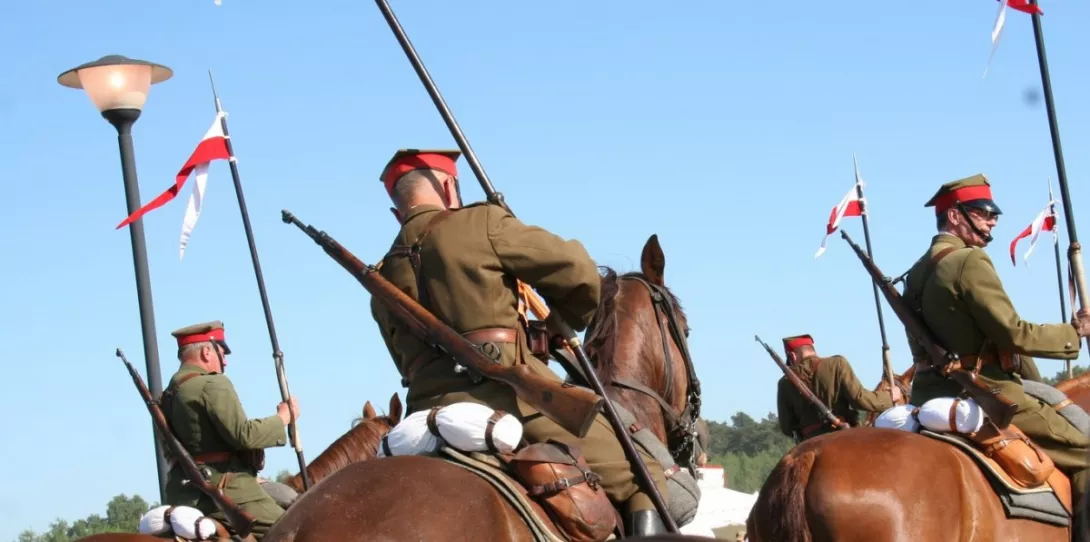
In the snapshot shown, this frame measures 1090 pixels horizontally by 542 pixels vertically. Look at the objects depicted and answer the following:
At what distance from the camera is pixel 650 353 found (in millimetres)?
8375

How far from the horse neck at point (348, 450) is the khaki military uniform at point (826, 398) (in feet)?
18.3

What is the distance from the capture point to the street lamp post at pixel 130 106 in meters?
11.0

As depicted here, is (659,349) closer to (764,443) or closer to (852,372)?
(852,372)

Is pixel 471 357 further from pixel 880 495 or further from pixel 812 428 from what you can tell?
pixel 812 428

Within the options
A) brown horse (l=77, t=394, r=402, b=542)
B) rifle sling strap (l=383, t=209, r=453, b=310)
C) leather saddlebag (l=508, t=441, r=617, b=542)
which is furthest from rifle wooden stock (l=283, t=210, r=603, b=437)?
brown horse (l=77, t=394, r=402, b=542)

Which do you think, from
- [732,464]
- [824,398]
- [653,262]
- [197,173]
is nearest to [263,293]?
[197,173]

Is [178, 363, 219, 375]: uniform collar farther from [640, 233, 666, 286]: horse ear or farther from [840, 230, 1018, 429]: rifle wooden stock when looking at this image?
[840, 230, 1018, 429]: rifle wooden stock

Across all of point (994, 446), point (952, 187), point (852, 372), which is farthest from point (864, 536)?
point (852, 372)

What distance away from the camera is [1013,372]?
8.83 meters

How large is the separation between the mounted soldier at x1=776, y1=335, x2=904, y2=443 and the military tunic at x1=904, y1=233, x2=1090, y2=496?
7.59m

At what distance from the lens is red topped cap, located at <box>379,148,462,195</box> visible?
6.75 m

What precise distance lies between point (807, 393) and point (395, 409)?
5.01m

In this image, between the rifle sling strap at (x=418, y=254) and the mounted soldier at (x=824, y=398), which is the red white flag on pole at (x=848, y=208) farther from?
the rifle sling strap at (x=418, y=254)

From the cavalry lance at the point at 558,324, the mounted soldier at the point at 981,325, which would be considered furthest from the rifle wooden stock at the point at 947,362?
the cavalry lance at the point at 558,324
